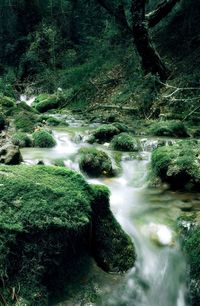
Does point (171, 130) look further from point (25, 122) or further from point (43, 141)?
point (25, 122)

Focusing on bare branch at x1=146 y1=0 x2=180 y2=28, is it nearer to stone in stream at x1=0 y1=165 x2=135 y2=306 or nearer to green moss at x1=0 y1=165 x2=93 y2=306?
stone in stream at x1=0 y1=165 x2=135 y2=306

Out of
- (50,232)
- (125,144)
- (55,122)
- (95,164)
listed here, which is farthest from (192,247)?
(55,122)

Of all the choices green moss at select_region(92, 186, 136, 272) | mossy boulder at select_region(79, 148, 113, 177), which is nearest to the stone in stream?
green moss at select_region(92, 186, 136, 272)

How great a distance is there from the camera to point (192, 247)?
493 centimetres

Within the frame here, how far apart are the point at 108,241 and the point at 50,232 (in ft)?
2.92

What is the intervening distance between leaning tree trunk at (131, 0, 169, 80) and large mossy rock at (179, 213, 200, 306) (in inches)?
426

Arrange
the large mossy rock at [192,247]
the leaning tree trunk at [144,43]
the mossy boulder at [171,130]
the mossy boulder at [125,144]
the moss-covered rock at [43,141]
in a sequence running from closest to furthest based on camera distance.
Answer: the large mossy rock at [192,247] → the mossy boulder at [125,144] → the moss-covered rock at [43,141] → the mossy boulder at [171,130] → the leaning tree trunk at [144,43]

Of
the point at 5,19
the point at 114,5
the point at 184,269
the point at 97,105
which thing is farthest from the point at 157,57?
the point at 5,19

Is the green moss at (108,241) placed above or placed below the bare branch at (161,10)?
below

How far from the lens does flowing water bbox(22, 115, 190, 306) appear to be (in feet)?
15.1

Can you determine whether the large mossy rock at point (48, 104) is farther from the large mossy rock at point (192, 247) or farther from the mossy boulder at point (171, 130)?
the large mossy rock at point (192, 247)

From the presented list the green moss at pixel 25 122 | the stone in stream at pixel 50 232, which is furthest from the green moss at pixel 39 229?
the green moss at pixel 25 122

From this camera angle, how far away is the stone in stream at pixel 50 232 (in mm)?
4156

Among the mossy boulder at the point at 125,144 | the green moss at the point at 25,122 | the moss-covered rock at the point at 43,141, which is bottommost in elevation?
the green moss at the point at 25,122
